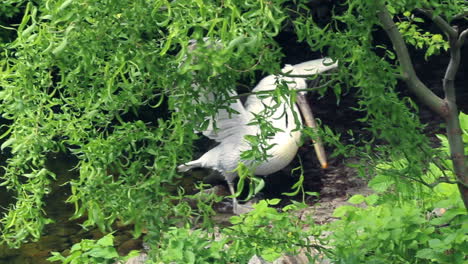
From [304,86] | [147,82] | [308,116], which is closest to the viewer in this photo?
[147,82]

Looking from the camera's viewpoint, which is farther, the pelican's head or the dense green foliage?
the pelican's head

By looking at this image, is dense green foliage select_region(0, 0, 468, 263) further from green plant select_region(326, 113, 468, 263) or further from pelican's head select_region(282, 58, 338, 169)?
pelican's head select_region(282, 58, 338, 169)

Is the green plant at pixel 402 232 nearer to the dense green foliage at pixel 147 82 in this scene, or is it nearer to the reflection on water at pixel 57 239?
the dense green foliage at pixel 147 82

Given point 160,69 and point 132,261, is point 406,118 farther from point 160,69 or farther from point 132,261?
point 132,261

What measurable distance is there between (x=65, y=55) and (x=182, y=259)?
109 cm

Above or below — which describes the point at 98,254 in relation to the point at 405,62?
below

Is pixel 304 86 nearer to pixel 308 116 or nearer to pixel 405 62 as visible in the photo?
pixel 308 116

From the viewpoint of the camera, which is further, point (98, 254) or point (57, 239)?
point (57, 239)

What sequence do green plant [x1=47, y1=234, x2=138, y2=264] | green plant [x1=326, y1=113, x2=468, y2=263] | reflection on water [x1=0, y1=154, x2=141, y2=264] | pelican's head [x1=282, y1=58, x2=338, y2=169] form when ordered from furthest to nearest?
pelican's head [x1=282, y1=58, x2=338, y2=169], reflection on water [x1=0, y1=154, x2=141, y2=264], green plant [x1=47, y1=234, x2=138, y2=264], green plant [x1=326, y1=113, x2=468, y2=263]

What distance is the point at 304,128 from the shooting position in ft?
6.79

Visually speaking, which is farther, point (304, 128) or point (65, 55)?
point (304, 128)

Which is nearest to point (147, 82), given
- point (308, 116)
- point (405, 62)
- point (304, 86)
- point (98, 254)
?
point (405, 62)

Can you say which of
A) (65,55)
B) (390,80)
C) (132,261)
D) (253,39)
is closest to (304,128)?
(390,80)

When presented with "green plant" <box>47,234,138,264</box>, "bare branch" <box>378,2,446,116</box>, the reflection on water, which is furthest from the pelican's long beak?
"bare branch" <box>378,2,446,116</box>
